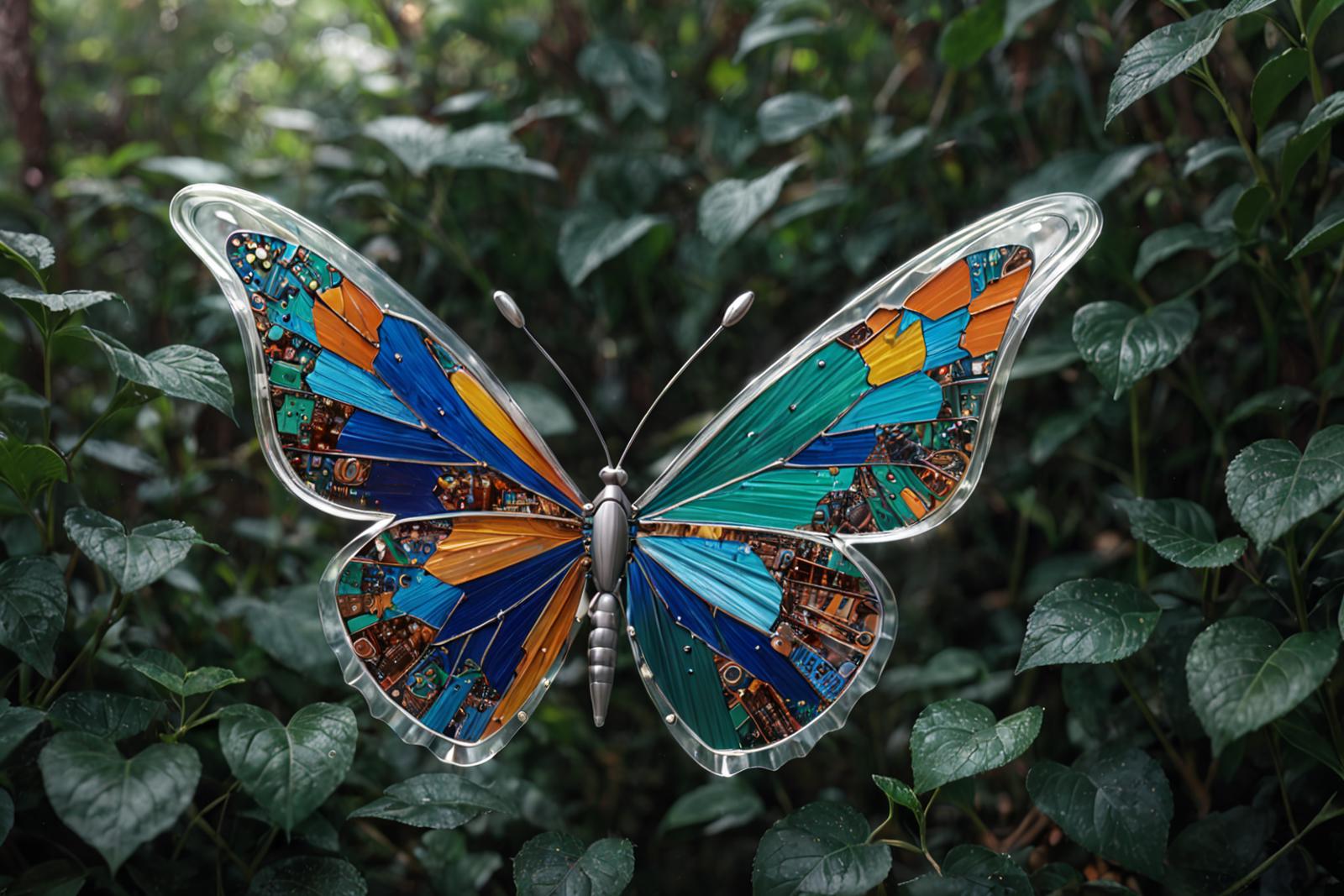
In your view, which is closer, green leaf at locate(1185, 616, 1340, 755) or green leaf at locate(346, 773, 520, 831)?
green leaf at locate(1185, 616, 1340, 755)

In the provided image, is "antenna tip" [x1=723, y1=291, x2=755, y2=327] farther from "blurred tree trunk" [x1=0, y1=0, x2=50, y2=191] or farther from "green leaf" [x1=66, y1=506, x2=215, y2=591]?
"blurred tree trunk" [x1=0, y1=0, x2=50, y2=191]

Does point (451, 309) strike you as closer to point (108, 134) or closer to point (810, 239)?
point (810, 239)

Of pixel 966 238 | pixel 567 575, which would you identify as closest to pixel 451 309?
pixel 567 575

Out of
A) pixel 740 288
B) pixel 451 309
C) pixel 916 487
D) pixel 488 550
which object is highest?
pixel 451 309

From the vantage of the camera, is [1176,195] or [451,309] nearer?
[1176,195]

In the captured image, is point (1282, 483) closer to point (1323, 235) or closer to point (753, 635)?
point (1323, 235)

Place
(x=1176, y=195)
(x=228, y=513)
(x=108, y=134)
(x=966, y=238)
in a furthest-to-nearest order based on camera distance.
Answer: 1. (x=108, y=134)
2. (x=228, y=513)
3. (x=1176, y=195)
4. (x=966, y=238)

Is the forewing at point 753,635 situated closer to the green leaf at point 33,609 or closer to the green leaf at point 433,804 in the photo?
the green leaf at point 433,804

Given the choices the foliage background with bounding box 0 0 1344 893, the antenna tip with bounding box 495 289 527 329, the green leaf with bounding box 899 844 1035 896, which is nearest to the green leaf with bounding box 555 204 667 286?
the foliage background with bounding box 0 0 1344 893
